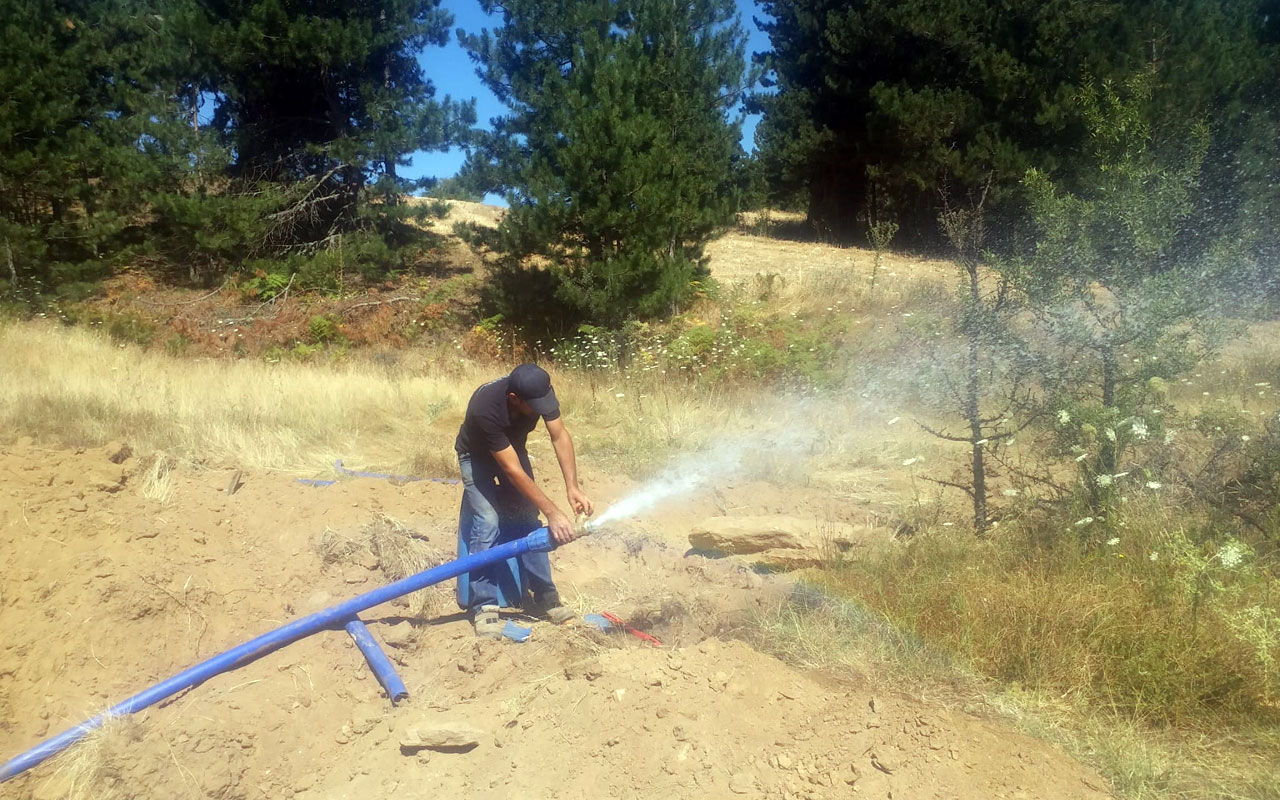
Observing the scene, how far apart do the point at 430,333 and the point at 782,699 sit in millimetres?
13087

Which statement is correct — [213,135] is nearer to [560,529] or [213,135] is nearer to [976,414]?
[560,529]

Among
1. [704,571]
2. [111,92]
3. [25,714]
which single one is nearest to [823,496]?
[704,571]

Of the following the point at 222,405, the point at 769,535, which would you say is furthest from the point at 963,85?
the point at 769,535

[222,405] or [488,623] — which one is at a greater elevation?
[222,405]

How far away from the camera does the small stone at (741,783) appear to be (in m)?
3.23

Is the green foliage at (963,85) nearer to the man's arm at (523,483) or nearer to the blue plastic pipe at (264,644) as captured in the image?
the man's arm at (523,483)

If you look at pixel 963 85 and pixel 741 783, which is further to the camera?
pixel 963 85

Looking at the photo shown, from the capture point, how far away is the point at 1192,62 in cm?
1389

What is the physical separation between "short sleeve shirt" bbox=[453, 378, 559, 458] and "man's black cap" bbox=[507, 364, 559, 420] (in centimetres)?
6

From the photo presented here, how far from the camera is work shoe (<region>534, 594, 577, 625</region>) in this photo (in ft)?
15.9

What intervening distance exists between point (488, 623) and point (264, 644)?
1123 mm

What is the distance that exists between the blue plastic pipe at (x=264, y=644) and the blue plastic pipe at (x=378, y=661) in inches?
3.6

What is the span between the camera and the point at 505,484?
4996mm

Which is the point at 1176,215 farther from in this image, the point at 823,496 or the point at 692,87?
the point at 692,87
